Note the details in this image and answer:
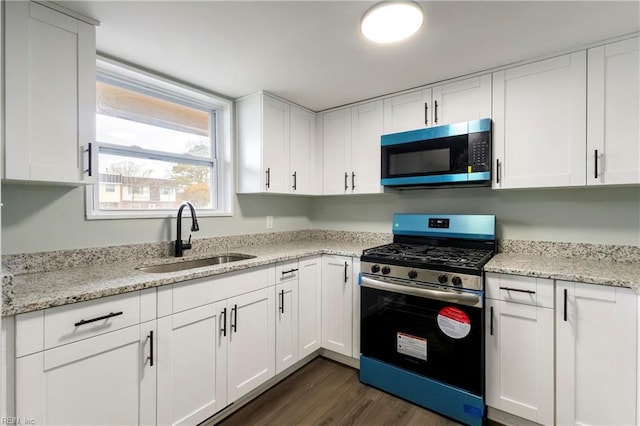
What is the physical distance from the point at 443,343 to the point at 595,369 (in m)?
0.72

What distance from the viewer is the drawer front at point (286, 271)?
2.16 metres

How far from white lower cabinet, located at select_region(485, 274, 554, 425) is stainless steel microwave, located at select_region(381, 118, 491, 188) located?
0.75m

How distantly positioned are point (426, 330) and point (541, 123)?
153cm

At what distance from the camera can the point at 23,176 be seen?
1391 mm

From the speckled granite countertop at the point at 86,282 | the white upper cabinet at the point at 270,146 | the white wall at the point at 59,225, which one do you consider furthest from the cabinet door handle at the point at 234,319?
the white upper cabinet at the point at 270,146

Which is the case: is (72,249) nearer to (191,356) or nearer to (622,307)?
(191,356)

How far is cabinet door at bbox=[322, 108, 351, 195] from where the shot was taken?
2.84m

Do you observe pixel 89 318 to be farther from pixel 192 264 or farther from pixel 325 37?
pixel 325 37

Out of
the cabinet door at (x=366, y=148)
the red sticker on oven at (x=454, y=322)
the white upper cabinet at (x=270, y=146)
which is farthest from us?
the cabinet door at (x=366, y=148)

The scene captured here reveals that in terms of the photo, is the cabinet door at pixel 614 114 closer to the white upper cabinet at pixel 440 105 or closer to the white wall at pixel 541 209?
the white wall at pixel 541 209

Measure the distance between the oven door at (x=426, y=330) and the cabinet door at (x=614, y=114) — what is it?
3.43ft

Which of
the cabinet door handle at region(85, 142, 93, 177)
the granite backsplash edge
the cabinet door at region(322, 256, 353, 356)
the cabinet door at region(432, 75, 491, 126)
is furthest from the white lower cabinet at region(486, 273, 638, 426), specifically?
the cabinet door handle at region(85, 142, 93, 177)

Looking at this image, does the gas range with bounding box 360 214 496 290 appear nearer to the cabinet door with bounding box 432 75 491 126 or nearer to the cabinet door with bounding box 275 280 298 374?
the cabinet door with bounding box 275 280 298 374

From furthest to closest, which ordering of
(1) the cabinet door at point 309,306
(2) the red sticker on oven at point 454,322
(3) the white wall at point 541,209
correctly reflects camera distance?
1. (1) the cabinet door at point 309,306
2. (3) the white wall at point 541,209
3. (2) the red sticker on oven at point 454,322
